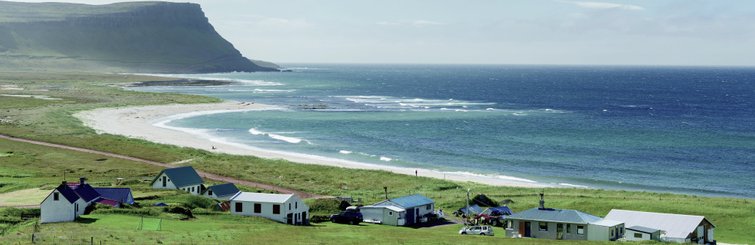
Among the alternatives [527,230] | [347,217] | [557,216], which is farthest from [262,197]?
[557,216]

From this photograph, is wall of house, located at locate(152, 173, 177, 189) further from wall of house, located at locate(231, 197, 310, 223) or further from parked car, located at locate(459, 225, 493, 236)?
parked car, located at locate(459, 225, 493, 236)

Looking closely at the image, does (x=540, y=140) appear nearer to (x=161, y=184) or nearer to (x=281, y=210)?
(x=161, y=184)

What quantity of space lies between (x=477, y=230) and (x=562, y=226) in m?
5.83

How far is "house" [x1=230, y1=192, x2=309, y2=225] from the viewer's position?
61.1 m

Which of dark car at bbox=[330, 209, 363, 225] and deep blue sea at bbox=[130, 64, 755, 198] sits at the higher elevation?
dark car at bbox=[330, 209, 363, 225]

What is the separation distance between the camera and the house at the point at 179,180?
72.9 m

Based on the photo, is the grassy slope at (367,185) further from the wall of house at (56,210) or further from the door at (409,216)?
the wall of house at (56,210)

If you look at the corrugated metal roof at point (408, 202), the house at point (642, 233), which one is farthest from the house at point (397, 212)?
the house at point (642, 233)

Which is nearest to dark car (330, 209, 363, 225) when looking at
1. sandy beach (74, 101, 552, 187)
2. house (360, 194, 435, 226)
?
house (360, 194, 435, 226)

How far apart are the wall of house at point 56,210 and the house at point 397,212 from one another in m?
21.8

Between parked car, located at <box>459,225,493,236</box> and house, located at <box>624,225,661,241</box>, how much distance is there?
9.40 meters

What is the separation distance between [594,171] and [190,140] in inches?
2349

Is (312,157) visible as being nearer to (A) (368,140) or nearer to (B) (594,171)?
(A) (368,140)

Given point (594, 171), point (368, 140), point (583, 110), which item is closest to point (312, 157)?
point (368, 140)
